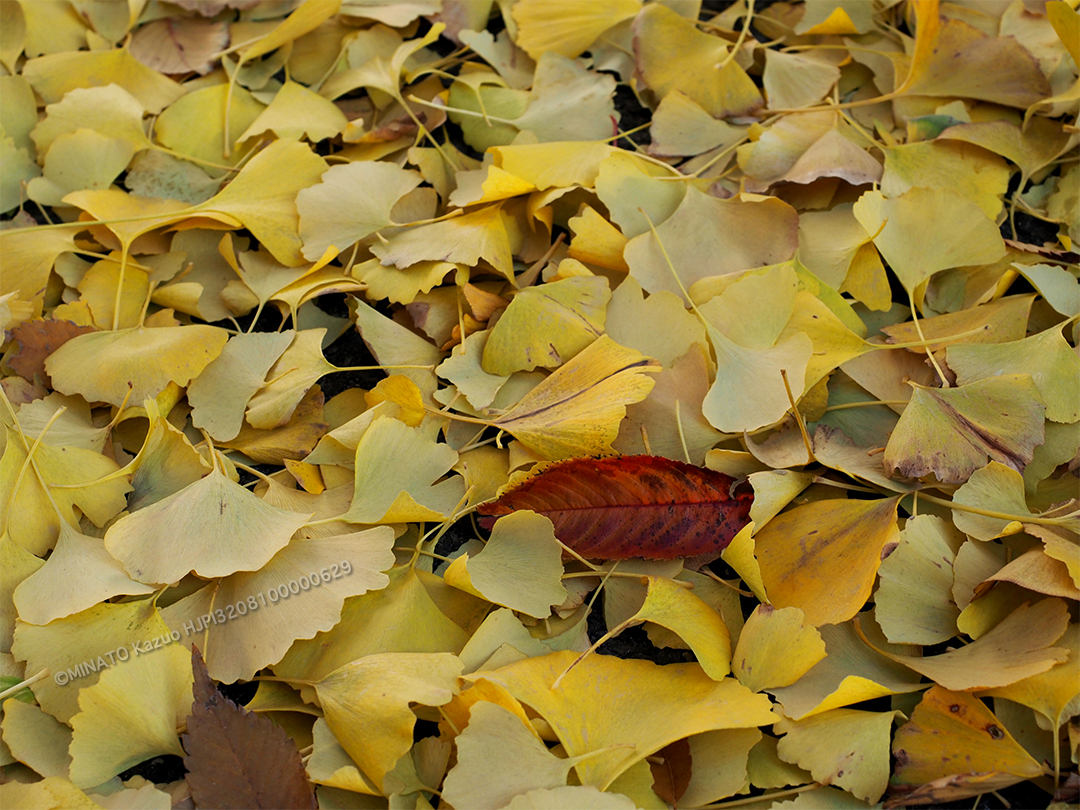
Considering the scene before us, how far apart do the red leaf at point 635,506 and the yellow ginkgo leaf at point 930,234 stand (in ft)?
0.73

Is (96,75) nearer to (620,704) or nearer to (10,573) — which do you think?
(10,573)

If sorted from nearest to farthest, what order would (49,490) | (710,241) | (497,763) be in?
1. (497,763)
2. (49,490)
3. (710,241)

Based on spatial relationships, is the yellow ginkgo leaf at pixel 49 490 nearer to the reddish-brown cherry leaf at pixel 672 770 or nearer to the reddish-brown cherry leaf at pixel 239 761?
the reddish-brown cherry leaf at pixel 239 761

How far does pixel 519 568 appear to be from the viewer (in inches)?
20.3

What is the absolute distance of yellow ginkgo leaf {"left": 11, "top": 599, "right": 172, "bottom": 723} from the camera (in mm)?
480

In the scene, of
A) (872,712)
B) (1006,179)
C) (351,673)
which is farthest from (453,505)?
(1006,179)

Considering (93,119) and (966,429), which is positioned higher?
(93,119)

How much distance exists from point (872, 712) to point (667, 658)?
0.12 m

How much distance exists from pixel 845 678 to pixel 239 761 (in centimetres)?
32

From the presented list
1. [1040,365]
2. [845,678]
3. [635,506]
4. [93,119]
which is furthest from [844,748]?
[93,119]

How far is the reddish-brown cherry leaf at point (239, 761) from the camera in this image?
447 millimetres

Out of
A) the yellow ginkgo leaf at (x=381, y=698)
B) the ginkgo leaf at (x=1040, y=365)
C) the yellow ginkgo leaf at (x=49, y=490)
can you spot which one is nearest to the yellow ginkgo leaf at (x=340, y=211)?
the yellow ginkgo leaf at (x=49, y=490)

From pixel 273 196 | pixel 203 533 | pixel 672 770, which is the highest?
pixel 273 196

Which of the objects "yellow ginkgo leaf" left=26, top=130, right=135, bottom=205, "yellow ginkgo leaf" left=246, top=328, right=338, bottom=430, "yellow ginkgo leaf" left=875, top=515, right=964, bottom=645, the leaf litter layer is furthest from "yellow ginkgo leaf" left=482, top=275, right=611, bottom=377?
"yellow ginkgo leaf" left=26, top=130, right=135, bottom=205
